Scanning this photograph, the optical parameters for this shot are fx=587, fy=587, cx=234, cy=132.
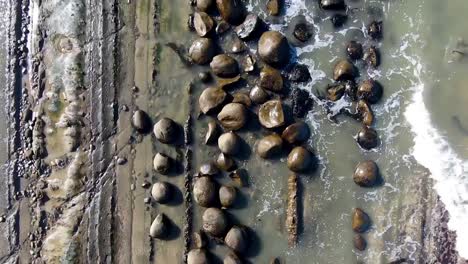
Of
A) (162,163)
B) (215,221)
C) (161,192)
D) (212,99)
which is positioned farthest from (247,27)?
(215,221)

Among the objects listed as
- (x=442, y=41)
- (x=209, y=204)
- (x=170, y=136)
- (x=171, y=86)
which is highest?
(x=442, y=41)

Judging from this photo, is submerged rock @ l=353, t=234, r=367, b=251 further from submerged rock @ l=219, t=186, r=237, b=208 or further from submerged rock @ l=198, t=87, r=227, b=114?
submerged rock @ l=198, t=87, r=227, b=114

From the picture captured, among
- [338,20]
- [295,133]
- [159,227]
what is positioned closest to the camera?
[295,133]

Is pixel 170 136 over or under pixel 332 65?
under

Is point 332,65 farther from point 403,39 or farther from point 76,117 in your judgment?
point 76,117

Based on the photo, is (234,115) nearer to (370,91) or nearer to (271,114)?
(271,114)

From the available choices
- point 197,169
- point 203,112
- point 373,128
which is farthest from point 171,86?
point 373,128

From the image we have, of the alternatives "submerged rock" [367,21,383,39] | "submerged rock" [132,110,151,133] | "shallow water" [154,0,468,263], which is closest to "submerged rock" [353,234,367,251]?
"shallow water" [154,0,468,263]
